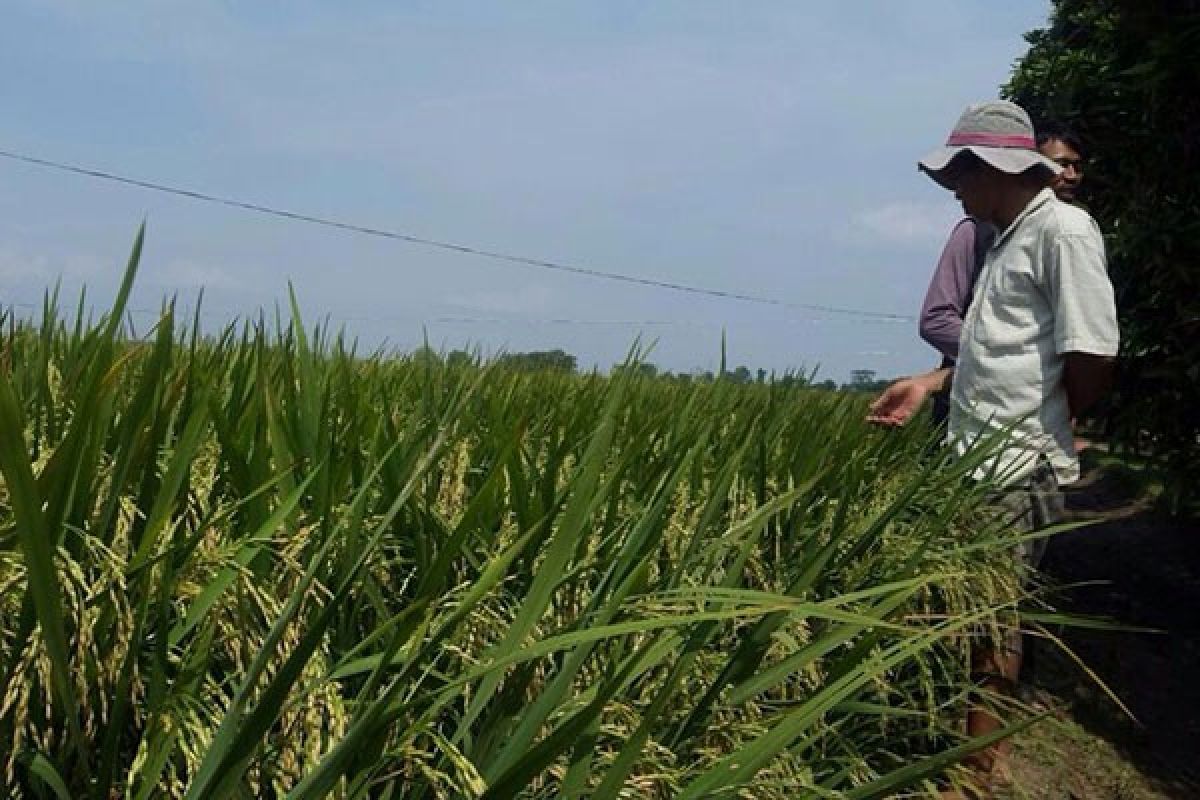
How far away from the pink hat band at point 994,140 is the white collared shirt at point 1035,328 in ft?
0.41

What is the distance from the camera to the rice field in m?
0.84

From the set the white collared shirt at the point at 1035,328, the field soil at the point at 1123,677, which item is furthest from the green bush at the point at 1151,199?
the white collared shirt at the point at 1035,328

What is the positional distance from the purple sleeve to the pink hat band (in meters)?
0.60

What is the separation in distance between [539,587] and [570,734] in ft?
0.58

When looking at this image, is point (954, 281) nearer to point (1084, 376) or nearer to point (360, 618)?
point (1084, 376)

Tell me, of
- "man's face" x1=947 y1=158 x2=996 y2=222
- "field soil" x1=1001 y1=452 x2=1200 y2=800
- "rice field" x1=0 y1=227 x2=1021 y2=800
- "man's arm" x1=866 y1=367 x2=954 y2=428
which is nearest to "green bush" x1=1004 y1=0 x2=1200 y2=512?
"field soil" x1=1001 y1=452 x2=1200 y2=800

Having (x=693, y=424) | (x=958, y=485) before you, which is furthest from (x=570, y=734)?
(x=958, y=485)

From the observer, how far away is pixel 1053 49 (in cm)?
998

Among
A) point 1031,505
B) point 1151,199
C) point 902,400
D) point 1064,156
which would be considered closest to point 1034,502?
point 1031,505

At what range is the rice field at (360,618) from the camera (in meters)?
0.84

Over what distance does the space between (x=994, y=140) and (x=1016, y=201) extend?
0.13 metres

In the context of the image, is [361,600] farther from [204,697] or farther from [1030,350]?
[1030,350]

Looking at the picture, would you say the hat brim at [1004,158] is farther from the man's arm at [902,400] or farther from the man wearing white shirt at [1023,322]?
the man's arm at [902,400]

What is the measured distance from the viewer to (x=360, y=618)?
1.38 meters
